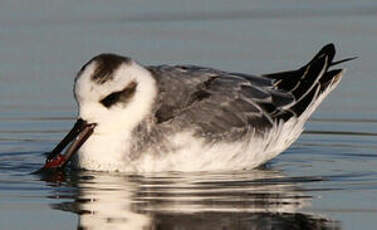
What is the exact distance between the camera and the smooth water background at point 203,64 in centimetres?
1622

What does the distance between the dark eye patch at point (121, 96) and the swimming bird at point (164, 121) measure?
0.01 m

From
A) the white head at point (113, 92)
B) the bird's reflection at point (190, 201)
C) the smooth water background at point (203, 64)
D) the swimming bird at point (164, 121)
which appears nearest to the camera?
the bird's reflection at point (190, 201)

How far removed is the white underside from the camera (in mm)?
18359

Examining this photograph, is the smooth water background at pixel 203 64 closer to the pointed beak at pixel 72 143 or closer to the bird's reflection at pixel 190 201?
the bird's reflection at pixel 190 201

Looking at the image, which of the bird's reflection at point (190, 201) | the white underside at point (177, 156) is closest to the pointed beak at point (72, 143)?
the white underside at point (177, 156)

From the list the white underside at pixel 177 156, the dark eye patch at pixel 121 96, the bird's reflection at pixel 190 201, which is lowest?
the bird's reflection at pixel 190 201

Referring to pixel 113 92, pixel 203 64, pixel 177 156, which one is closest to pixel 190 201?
pixel 177 156

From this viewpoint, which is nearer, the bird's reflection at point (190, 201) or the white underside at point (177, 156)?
the bird's reflection at point (190, 201)

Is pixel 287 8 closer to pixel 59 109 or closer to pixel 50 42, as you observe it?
pixel 50 42

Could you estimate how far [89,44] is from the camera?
957 inches

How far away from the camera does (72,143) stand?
736 inches

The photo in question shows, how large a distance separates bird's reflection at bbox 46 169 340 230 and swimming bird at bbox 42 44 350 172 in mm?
218

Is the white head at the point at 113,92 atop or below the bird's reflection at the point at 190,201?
atop

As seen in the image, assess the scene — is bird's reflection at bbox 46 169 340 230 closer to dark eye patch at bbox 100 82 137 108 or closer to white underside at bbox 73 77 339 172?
white underside at bbox 73 77 339 172
